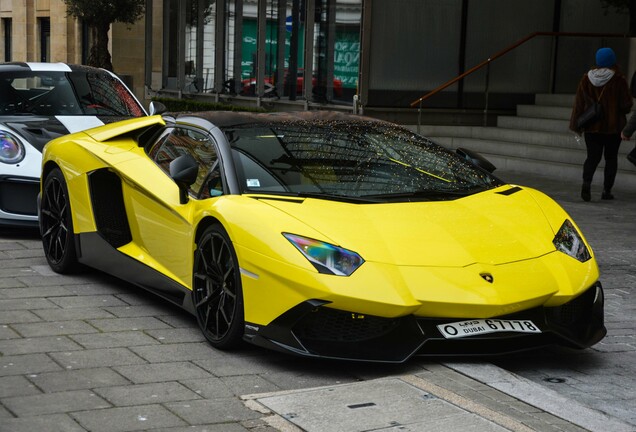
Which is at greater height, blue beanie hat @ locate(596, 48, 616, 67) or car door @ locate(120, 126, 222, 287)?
blue beanie hat @ locate(596, 48, 616, 67)

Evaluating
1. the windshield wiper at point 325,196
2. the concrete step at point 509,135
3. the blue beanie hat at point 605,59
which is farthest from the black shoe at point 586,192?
the windshield wiper at point 325,196

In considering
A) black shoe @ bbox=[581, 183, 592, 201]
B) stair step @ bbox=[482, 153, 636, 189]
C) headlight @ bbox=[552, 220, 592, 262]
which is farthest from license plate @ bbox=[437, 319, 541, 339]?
stair step @ bbox=[482, 153, 636, 189]

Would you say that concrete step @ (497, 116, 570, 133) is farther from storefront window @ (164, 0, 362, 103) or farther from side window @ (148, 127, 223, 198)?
side window @ (148, 127, 223, 198)

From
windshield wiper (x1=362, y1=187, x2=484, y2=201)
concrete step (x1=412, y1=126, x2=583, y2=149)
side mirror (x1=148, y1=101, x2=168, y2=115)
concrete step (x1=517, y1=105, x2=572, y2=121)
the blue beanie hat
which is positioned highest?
the blue beanie hat

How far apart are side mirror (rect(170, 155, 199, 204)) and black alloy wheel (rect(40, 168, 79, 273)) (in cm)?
166

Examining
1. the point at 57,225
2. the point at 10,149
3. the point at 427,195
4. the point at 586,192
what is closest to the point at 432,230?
the point at 427,195

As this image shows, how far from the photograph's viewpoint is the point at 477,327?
18.7 ft

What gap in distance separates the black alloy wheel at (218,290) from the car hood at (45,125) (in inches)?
161

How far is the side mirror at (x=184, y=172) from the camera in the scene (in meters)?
6.60

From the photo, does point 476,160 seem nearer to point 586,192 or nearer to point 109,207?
point 109,207

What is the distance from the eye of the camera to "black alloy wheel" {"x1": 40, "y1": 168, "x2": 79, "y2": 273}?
815cm

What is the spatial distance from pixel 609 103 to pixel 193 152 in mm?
7876

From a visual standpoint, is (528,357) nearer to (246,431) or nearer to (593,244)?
(246,431)

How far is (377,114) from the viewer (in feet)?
65.6
